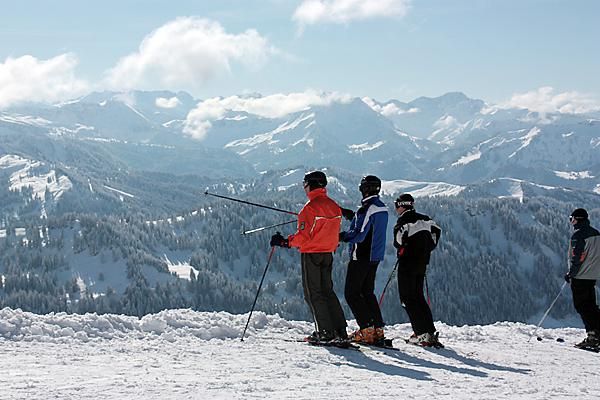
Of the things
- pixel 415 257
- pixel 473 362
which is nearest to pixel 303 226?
pixel 415 257

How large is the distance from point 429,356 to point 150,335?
4.46 meters

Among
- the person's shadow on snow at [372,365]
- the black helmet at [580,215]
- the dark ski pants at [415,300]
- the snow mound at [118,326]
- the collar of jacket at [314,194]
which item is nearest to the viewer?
the person's shadow on snow at [372,365]

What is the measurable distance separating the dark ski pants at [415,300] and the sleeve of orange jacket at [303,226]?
2155 mm

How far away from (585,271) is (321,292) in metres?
5.72

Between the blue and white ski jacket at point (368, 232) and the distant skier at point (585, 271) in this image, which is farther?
the distant skier at point (585, 271)

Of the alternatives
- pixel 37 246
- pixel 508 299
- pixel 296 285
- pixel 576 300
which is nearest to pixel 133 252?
pixel 37 246

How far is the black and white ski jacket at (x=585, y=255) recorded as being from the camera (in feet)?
41.4

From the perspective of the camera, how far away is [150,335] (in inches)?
408

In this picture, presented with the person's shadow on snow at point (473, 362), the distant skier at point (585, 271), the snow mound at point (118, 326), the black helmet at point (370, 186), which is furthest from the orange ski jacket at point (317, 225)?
the distant skier at point (585, 271)

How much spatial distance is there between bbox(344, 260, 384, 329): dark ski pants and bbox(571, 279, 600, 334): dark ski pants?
181 inches

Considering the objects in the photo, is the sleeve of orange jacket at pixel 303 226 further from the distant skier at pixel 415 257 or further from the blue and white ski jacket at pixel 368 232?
the distant skier at pixel 415 257

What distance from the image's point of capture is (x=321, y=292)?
1023 centimetres

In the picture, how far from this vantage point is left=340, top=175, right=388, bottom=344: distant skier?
34.2ft

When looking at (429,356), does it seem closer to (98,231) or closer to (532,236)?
(98,231)
